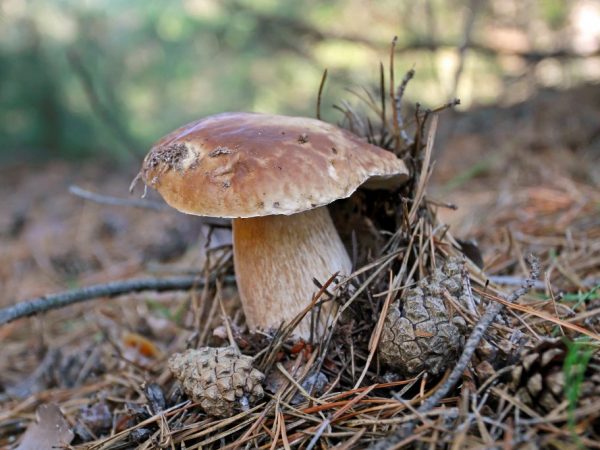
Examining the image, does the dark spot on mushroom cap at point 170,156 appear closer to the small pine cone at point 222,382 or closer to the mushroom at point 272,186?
the mushroom at point 272,186

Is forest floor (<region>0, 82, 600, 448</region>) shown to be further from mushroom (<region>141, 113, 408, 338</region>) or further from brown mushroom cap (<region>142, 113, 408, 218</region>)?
brown mushroom cap (<region>142, 113, 408, 218</region>)

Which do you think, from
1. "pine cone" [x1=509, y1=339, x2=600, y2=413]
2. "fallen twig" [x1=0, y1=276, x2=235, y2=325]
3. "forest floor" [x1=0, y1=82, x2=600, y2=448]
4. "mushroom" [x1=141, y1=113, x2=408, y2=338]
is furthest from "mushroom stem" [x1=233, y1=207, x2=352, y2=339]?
"pine cone" [x1=509, y1=339, x2=600, y2=413]

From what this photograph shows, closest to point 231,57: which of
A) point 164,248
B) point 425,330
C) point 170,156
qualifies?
point 164,248

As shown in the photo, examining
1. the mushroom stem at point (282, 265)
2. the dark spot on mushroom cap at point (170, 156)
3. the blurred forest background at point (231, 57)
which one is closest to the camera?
the dark spot on mushroom cap at point (170, 156)

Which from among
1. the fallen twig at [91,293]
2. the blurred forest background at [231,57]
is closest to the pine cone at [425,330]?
the fallen twig at [91,293]

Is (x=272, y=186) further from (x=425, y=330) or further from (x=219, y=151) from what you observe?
(x=425, y=330)

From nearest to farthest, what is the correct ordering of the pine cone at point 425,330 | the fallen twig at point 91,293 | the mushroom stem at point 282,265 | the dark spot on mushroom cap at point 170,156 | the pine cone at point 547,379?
1. the pine cone at point 547,379
2. the pine cone at point 425,330
3. the dark spot on mushroom cap at point 170,156
4. the mushroom stem at point 282,265
5. the fallen twig at point 91,293
